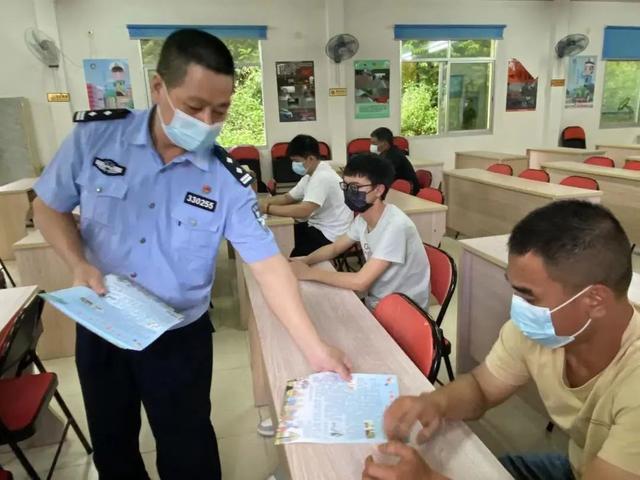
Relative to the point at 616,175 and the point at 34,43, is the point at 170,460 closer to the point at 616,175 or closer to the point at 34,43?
the point at 616,175

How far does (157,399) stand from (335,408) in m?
0.56

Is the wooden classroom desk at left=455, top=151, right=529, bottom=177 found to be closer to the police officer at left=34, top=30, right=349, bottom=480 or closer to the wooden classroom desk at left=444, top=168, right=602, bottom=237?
the wooden classroom desk at left=444, top=168, right=602, bottom=237

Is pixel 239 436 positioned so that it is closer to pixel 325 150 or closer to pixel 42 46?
pixel 325 150

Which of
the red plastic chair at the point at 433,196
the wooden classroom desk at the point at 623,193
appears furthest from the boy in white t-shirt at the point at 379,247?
the wooden classroom desk at the point at 623,193

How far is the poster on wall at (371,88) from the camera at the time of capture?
22.9 feet

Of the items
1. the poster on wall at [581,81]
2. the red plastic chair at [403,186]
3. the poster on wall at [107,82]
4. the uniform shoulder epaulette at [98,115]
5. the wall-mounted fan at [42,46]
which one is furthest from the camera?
the poster on wall at [581,81]

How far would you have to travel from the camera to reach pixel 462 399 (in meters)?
1.06

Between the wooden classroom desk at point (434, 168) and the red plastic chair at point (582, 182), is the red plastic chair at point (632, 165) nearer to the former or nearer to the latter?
the red plastic chair at point (582, 182)

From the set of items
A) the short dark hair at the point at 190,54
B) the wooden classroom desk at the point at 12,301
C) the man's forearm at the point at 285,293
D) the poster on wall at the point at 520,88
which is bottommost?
the wooden classroom desk at the point at 12,301

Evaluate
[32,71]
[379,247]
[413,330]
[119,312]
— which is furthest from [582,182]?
[32,71]

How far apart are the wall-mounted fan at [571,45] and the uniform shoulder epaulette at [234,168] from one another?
26.3 feet

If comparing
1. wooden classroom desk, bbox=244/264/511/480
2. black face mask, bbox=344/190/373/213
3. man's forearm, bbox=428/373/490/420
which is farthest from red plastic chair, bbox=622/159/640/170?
man's forearm, bbox=428/373/490/420

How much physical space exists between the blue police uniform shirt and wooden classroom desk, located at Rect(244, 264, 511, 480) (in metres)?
0.31

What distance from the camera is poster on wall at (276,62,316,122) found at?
266 inches
